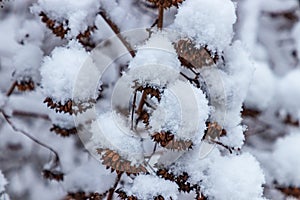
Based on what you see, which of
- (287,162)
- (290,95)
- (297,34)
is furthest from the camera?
(297,34)

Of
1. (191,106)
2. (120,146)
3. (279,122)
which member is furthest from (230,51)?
(279,122)

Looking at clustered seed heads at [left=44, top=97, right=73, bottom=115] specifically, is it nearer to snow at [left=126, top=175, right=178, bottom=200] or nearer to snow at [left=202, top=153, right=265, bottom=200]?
snow at [left=126, top=175, right=178, bottom=200]

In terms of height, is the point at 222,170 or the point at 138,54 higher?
the point at 138,54

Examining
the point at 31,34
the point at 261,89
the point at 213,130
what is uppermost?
the point at 261,89

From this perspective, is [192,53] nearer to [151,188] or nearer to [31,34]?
[151,188]

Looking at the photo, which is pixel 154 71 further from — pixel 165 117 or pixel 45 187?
pixel 45 187

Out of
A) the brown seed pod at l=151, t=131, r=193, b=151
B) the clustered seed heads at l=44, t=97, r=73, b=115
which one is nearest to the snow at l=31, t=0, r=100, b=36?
the clustered seed heads at l=44, t=97, r=73, b=115

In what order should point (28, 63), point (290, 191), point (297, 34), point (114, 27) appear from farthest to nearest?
1. point (297, 34)
2. point (290, 191)
3. point (28, 63)
4. point (114, 27)

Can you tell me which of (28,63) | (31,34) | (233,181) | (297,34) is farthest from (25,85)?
(297,34)
